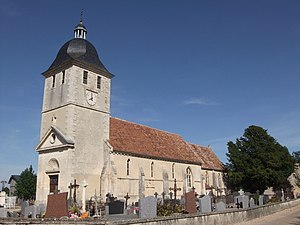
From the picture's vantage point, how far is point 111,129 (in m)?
30.2

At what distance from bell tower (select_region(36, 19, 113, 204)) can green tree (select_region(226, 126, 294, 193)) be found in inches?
756

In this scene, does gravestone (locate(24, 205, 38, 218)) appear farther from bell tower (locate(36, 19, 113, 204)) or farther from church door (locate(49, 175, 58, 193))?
church door (locate(49, 175, 58, 193))

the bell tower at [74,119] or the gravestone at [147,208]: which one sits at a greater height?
the bell tower at [74,119]

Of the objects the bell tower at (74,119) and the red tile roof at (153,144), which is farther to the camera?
the red tile roof at (153,144)

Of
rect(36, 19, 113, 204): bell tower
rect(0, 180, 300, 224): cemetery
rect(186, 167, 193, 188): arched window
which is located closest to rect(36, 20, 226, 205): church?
rect(36, 19, 113, 204): bell tower

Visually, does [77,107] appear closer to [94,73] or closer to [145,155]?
[94,73]

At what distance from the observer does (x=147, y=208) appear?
40.2 ft

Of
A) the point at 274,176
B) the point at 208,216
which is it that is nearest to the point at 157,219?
the point at 208,216

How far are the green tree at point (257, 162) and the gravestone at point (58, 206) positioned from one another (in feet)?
96.5

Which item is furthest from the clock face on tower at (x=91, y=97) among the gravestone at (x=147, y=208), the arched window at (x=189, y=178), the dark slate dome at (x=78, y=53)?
the gravestone at (x=147, y=208)

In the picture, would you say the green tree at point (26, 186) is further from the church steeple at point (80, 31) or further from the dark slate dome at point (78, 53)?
the church steeple at point (80, 31)

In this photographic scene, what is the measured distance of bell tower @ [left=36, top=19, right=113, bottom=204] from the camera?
82.5ft

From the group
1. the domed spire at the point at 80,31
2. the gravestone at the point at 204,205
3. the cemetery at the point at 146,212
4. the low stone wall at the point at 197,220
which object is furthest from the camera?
the domed spire at the point at 80,31

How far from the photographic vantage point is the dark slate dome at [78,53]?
90.9 feet
